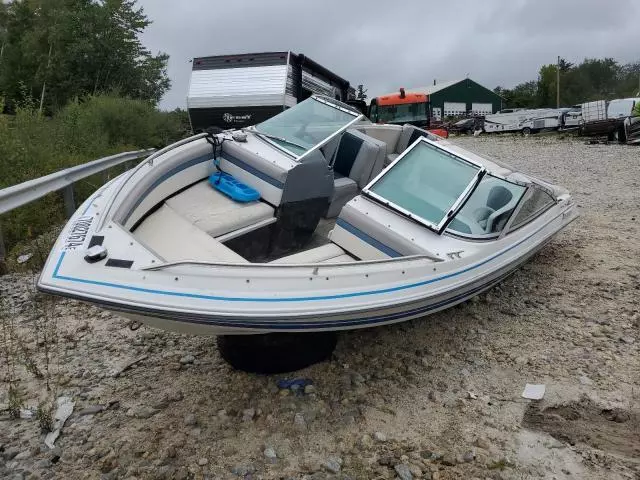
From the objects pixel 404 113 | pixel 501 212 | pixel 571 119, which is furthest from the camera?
pixel 571 119

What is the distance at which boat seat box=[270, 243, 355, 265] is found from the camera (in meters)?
3.54

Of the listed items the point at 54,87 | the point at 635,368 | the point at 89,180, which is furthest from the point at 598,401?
the point at 54,87

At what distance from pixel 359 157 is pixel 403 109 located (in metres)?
14.5

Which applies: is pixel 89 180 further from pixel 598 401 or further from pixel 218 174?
pixel 598 401

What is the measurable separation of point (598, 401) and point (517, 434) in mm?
640

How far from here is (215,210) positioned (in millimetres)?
4188

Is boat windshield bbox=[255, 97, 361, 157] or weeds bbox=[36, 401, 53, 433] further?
boat windshield bbox=[255, 97, 361, 157]

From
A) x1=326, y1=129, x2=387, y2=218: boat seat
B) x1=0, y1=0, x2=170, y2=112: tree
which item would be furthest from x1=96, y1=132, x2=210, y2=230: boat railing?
x1=0, y1=0, x2=170, y2=112: tree

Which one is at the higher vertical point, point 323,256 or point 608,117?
point 608,117

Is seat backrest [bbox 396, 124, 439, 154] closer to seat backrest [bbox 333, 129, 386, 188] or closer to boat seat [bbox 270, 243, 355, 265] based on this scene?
seat backrest [bbox 333, 129, 386, 188]

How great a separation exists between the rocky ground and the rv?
26.9 metres

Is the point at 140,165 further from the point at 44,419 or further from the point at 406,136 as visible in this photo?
the point at 406,136

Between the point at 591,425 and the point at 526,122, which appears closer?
the point at 591,425

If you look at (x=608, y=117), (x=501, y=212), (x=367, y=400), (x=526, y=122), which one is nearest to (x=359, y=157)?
(x=501, y=212)
